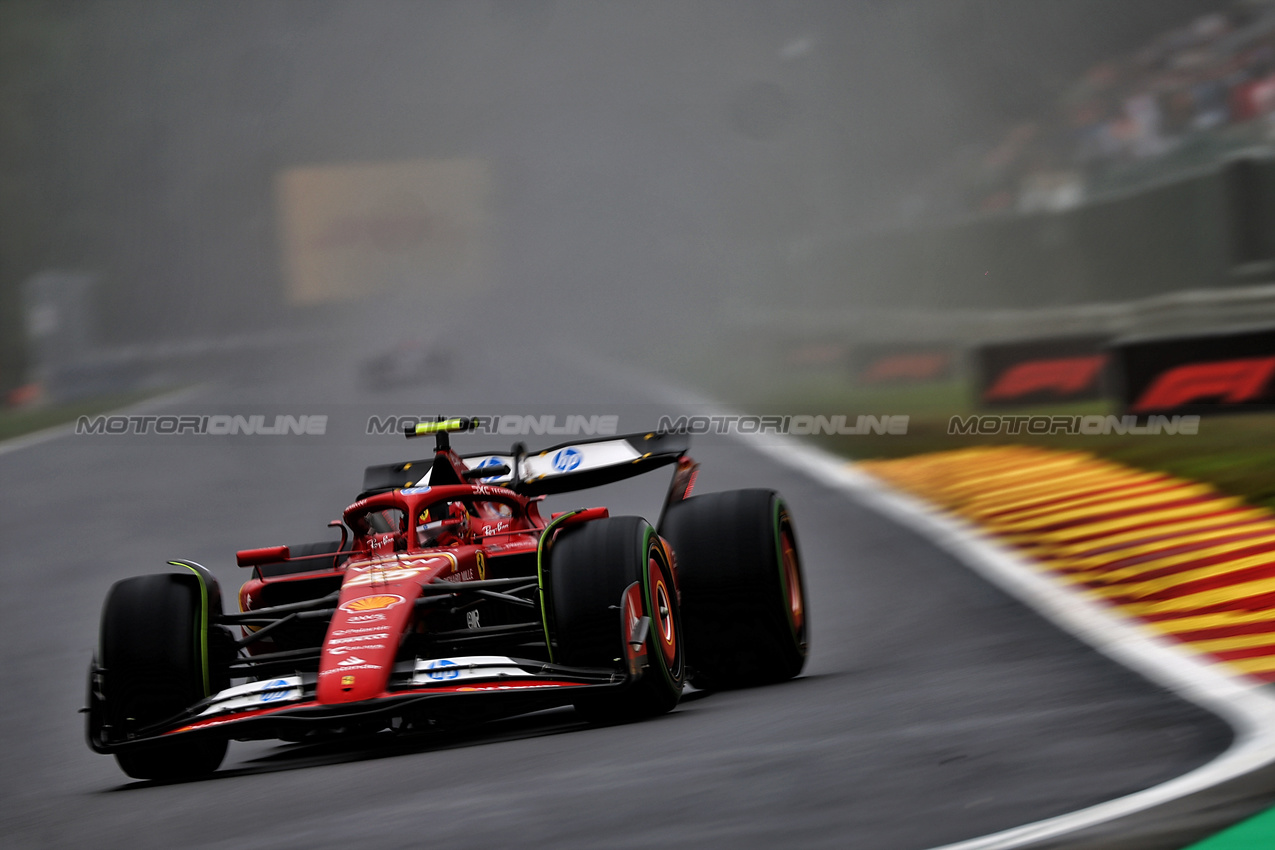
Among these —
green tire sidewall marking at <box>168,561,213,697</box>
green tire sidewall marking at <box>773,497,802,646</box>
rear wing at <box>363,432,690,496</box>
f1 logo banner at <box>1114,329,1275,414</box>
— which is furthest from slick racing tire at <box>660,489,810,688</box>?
f1 logo banner at <box>1114,329,1275,414</box>

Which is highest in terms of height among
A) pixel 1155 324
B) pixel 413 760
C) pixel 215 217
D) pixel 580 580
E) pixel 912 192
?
pixel 215 217

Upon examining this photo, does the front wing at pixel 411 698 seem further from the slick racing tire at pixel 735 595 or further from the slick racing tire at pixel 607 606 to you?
the slick racing tire at pixel 735 595

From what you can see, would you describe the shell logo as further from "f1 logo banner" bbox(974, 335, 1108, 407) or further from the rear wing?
"f1 logo banner" bbox(974, 335, 1108, 407)

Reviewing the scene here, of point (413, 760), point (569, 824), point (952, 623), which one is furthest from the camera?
point (952, 623)

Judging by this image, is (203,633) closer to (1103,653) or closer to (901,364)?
(1103,653)

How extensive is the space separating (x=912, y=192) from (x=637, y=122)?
63.5ft

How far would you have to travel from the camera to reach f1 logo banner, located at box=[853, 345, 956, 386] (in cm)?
2122

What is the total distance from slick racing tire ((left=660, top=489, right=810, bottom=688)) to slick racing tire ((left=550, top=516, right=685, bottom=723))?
802 millimetres

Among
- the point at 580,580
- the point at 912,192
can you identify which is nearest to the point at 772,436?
the point at 580,580

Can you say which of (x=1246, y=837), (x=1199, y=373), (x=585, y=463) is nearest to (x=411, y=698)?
(x=585, y=463)

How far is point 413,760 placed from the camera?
210 inches

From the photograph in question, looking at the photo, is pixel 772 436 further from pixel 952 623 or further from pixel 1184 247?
pixel 952 623

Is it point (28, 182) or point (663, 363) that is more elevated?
point (28, 182)

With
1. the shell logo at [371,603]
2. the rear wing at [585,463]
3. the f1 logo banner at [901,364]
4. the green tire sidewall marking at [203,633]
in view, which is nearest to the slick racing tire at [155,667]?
the green tire sidewall marking at [203,633]
